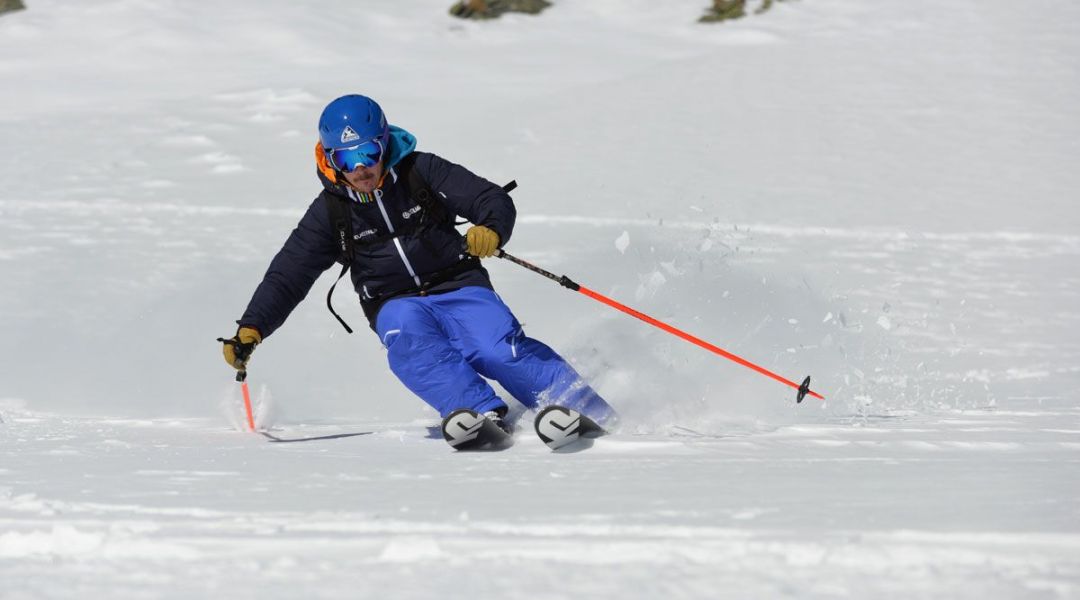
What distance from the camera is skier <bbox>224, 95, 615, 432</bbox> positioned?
5031 mm

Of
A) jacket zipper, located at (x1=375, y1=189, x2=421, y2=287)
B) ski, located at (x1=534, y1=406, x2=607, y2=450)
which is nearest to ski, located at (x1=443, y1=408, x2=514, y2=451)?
ski, located at (x1=534, y1=406, x2=607, y2=450)

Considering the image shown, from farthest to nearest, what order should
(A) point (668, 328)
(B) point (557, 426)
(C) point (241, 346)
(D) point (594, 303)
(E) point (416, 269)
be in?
(D) point (594, 303) < (A) point (668, 328) < (E) point (416, 269) < (C) point (241, 346) < (B) point (557, 426)

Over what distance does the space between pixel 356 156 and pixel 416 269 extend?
1.87 ft

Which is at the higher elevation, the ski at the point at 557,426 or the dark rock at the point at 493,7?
the ski at the point at 557,426

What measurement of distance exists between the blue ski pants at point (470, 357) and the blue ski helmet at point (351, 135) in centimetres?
61

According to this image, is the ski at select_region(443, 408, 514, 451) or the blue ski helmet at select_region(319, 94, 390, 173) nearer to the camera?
the ski at select_region(443, 408, 514, 451)

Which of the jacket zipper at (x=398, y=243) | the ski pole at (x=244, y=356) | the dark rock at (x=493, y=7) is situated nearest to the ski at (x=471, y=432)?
the jacket zipper at (x=398, y=243)

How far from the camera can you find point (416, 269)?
5328mm

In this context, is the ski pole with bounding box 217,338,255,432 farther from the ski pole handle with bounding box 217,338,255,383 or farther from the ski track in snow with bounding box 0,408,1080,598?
→ the ski track in snow with bounding box 0,408,1080,598

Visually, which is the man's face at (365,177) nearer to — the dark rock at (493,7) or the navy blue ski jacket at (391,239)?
the navy blue ski jacket at (391,239)

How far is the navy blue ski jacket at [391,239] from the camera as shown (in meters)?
5.23

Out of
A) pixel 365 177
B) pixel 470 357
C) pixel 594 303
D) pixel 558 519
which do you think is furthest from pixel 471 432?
pixel 594 303

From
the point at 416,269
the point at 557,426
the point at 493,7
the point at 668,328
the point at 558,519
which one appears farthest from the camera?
the point at 493,7

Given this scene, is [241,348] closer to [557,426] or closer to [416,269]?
[416,269]
